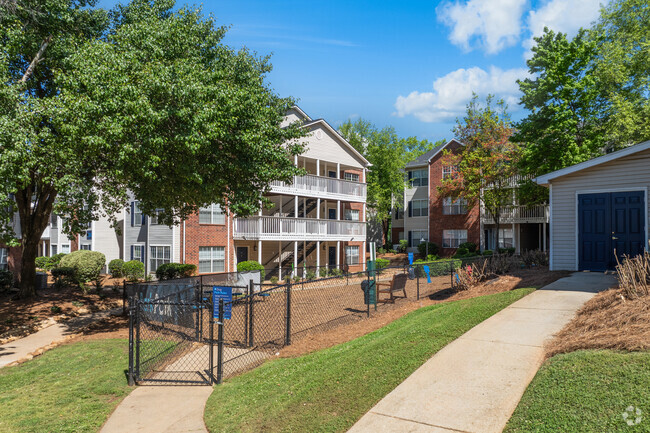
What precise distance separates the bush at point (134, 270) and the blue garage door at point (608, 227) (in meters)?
22.2

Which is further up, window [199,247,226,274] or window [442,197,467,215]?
window [442,197,467,215]

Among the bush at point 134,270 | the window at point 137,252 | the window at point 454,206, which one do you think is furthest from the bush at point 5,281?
the window at point 454,206

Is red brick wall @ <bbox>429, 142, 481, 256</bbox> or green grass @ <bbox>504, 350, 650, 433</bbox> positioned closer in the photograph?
green grass @ <bbox>504, 350, 650, 433</bbox>

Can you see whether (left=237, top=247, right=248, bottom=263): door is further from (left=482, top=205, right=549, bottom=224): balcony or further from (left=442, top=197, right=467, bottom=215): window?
(left=482, top=205, right=549, bottom=224): balcony

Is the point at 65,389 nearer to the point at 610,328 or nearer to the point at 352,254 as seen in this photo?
the point at 610,328

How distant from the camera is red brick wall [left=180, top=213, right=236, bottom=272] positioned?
77.5 feet

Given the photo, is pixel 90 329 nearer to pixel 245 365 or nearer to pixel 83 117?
pixel 83 117

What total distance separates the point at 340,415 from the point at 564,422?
2359 millimetres

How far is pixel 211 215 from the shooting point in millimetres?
24328

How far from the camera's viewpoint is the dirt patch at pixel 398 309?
31.0ft

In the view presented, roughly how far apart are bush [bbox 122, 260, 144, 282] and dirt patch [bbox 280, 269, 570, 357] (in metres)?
16.3

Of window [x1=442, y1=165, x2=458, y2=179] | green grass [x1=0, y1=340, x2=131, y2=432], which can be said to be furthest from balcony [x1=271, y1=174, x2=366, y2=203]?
green grass [x1=0, y1=340, x2=131, y2=432]

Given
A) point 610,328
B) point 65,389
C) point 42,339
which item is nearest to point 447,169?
point 42,339

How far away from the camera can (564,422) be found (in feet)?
14.2
